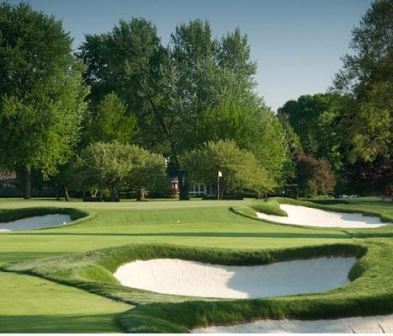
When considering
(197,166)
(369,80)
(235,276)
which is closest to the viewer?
(235,276)

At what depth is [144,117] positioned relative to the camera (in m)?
82.6

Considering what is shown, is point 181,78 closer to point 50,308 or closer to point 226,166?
point 226,166

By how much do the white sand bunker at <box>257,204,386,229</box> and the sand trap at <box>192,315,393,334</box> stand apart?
31.1 meters

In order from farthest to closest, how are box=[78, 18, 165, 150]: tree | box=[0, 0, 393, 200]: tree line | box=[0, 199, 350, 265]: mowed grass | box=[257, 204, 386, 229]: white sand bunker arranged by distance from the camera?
box=[78, 18, 165, 150]: tree, box=[0, 0, 393, 200]: tree line, box=[257, 204, 386, 229]: white sand bunker, box=[0, 199, 350, 265]: mowed grass

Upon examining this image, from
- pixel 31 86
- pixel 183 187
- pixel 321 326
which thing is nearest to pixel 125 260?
pixel 321 326

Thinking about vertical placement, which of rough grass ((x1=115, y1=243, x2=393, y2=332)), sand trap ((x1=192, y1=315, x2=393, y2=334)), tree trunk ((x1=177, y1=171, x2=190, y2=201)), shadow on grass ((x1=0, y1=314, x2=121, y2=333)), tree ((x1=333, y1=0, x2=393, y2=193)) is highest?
tree ((x1=333, y1=0, x2=393, y2=193))

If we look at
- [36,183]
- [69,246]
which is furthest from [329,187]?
[69,246]

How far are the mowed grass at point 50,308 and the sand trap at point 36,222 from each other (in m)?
26.3

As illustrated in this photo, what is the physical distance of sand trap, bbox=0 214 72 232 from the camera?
41.7 metres

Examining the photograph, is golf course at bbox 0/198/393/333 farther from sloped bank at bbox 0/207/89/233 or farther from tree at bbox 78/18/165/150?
tree at bbox 78/18/165/150

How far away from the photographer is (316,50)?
96.2 feet

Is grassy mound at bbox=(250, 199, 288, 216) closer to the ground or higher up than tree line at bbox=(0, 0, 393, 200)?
A: closer to the ground

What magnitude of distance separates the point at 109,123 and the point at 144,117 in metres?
10.2

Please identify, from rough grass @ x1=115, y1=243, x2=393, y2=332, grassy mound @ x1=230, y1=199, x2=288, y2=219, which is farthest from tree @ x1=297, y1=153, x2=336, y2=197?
rough grass @ x1=115, y1=243, x2=393, y2=332
